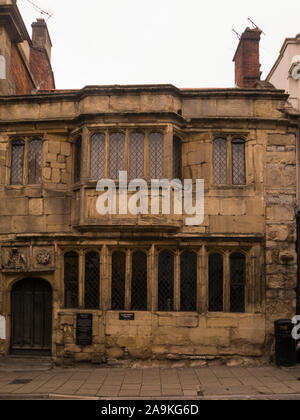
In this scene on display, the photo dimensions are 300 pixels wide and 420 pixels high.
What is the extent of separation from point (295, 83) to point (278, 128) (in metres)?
3.20

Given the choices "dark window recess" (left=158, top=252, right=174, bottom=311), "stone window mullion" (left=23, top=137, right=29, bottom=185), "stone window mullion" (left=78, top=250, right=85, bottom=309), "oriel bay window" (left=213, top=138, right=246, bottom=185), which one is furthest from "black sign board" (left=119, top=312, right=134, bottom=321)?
"stone window mullion" (left=23, top=137, right=29, bottom=185)

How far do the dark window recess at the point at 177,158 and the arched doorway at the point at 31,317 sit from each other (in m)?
4.69

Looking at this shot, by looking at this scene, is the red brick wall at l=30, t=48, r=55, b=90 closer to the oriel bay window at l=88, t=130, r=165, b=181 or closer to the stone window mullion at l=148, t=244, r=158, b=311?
the oriel bay window at l=88, t=130, r=165, b=181

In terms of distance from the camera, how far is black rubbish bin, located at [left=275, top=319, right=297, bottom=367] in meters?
8.88

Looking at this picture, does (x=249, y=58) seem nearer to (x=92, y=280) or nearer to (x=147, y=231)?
(x=147, y=231)

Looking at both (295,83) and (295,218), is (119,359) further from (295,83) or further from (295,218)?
(295,83)

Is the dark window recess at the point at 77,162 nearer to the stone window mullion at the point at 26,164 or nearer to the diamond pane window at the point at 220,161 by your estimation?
the stone window mullion at the point at 26,164

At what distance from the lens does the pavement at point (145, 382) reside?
7121 millimetres

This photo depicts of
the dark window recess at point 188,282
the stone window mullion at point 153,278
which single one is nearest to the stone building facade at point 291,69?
the dark window recess at point 188,282

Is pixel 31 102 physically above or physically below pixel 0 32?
below

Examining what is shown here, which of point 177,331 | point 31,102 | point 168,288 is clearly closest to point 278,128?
point 168,288

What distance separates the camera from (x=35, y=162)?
33.4ft

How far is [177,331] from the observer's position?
9383 millimetres

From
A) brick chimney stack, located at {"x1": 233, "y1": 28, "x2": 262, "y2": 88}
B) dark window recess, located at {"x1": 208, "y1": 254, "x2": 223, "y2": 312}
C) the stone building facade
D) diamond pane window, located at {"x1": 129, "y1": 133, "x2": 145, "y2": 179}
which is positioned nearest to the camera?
dark window recess, located at {"x1": 208, "y1": 254, "x2": 223, "y2": 312}
